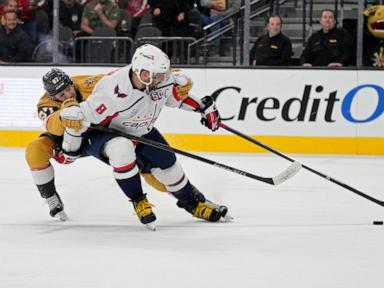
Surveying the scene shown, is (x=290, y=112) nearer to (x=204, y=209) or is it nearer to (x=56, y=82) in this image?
(x=204, y=209)

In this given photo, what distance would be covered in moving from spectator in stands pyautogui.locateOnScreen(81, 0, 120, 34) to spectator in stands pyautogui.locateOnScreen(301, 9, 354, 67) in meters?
2.06

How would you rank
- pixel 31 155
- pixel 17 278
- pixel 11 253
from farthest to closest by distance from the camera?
1. pixel 31 155
2. pixel 11 253
3. pixel 17 278

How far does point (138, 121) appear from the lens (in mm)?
5883

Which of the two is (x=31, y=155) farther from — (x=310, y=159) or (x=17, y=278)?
(x=310, y=159)

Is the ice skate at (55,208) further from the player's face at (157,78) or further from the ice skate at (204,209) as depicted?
the player's face at (157,78)

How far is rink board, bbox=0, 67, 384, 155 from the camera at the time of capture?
413 inches

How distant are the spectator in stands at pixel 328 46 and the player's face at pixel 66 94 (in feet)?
16.5

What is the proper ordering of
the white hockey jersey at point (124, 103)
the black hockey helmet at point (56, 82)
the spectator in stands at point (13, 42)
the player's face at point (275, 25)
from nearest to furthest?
the white hockey jersey at point (124, 103), the black hockey helmet at point (56, 82), the player's face at point (275, 25), the spectator in stands at point (13, 42)

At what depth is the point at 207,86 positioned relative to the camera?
10.8 meters

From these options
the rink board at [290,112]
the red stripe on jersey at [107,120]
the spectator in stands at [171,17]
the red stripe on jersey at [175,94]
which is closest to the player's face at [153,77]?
the red stripe on jersey at [107,120]

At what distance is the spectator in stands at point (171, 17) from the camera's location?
11.1 metres

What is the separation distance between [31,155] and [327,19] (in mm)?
5137

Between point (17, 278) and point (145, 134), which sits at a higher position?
point (145, 134)

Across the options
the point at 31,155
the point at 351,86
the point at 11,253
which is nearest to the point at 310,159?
the point at 351,86
